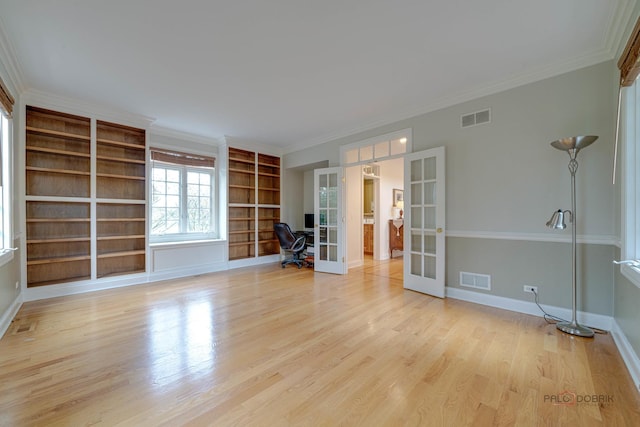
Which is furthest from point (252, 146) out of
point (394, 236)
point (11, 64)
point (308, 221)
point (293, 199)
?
point (394, 236)

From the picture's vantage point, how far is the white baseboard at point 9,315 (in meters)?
2.50

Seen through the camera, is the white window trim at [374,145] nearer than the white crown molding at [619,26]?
No

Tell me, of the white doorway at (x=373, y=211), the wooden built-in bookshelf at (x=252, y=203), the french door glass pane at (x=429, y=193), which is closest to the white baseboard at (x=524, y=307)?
the french door glass pane at (x=429, y=193)

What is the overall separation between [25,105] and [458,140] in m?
5.57

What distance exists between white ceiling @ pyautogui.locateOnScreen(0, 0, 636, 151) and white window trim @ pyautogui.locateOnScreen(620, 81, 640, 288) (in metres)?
0.66

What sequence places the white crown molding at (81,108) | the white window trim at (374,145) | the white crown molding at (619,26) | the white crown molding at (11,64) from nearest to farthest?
the white crown molding at (619,26) → the white crown molding at (11,64) → the white crown molding at (81,108) → the white window trim at (374,145)

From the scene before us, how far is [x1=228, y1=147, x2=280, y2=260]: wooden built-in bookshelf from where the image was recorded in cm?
570

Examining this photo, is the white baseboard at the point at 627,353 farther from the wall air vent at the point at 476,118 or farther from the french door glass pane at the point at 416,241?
the wall air vent at the point at 476,118

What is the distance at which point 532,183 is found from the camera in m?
2.91

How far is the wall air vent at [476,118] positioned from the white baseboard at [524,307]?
2102 millimetres

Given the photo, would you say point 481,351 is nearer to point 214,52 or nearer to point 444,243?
point 444,243

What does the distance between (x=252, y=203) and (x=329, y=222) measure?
1.92m

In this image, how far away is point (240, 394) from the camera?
1673 mm

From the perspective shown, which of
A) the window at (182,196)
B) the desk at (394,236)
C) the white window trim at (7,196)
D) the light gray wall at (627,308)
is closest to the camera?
the light gray wall at (627,308)
